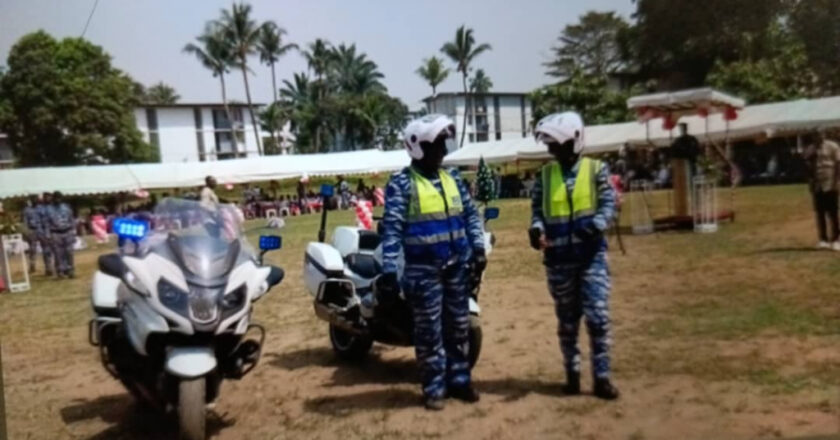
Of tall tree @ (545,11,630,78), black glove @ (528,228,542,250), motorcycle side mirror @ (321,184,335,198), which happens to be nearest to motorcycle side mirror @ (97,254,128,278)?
motorcycle side mirror @ (321,184,335,198)

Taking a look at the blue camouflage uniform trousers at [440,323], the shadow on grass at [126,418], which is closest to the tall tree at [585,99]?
the blue camouflage uniform trousers at [440,323]

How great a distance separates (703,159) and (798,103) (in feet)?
1.82

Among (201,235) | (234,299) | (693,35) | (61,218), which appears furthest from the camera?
(693,35)

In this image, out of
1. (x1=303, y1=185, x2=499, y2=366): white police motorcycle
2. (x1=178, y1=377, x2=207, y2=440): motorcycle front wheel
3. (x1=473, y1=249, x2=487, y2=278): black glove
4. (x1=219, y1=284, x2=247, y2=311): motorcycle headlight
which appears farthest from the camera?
(x1=303, y1=185, x2=499, y2=366): white police motorcycle

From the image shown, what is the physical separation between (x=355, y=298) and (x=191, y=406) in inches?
49.2

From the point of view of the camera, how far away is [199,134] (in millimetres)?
3713

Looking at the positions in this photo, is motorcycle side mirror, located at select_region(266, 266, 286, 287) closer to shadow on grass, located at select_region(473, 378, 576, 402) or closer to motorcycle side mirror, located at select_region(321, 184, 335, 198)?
motorcycle side mirror, located at select_region(321, 184, 335, 198)

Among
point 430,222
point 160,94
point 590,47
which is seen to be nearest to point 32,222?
point 160,94

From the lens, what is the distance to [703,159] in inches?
157

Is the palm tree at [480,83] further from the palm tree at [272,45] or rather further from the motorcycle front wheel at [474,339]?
the motorcycle front wheel at [474,339]

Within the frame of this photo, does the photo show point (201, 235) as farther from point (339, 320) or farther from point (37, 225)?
point (339, 320)

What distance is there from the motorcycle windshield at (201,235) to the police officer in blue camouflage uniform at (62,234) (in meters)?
0.42

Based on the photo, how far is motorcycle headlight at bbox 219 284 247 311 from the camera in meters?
3.13

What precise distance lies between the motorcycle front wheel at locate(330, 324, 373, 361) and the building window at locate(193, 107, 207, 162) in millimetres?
1247
